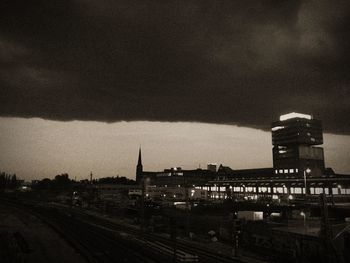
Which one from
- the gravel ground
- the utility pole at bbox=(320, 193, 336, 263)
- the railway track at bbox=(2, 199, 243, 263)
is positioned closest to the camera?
the utility pole at bbox=(320, 193, 336, 263)

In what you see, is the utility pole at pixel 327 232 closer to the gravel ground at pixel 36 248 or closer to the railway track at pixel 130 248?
the railway track at pixel 130 248

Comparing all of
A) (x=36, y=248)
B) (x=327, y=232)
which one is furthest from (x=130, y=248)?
(x=327, y=232)

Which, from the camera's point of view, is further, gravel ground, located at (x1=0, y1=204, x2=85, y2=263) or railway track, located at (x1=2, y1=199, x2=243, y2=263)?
gravel ground, located at (x1=0, y1=204, x2=85, y2=263)

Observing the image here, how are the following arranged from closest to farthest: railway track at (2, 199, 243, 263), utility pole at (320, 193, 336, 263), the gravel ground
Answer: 1. utility pole at (320, 193, 336, 263)
2. railway track at (2, 199, 243, 263)
3. the gravel ground

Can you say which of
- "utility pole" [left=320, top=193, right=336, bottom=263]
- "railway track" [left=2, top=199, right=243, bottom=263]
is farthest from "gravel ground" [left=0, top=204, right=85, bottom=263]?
"utility pole" [left=320, top=193, right=336, bottom=263]

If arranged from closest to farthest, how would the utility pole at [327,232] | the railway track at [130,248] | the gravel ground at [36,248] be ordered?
1. the utility pole at [327,232]
2. the railway track at [130,248]
3. the gravel ground at [36,248]

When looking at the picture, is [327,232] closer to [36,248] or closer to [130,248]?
[130,248]

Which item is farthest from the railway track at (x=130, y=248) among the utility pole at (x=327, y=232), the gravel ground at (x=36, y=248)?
the utility pole at (x=327, y=232)

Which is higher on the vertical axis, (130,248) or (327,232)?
(327,232)

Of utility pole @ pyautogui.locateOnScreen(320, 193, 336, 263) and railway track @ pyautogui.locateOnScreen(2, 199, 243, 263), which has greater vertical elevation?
utility pole @ pyautogui.locateOnScreen(320, 193, 336, 263)

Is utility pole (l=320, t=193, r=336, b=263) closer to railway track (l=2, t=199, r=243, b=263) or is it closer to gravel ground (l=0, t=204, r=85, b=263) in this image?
railway track (l=2, t=199, r=243, b=263)

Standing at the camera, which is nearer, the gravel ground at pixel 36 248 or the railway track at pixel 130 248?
the railway track at pixel 130 248

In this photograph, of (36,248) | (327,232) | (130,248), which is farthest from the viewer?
(36,248)

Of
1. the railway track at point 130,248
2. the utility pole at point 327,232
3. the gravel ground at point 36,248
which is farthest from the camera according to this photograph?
the gravel ground at point 36,248
